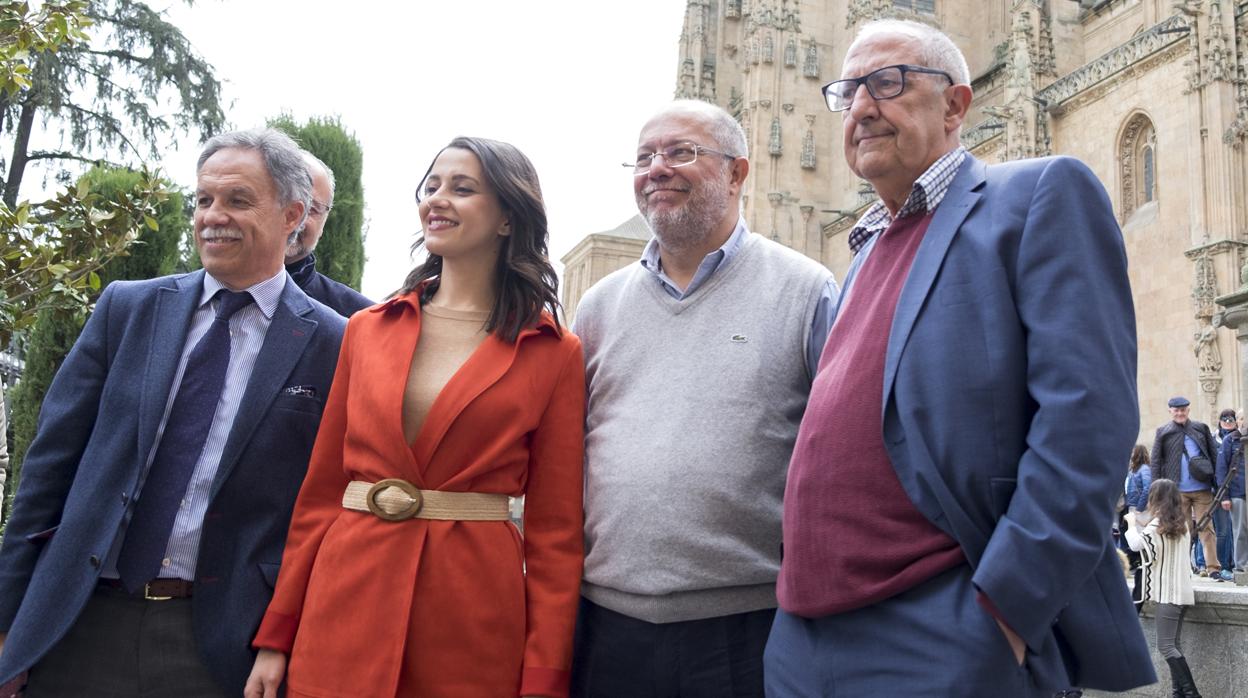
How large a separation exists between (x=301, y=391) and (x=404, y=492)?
586 mm

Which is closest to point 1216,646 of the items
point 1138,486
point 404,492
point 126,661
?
point 404,492

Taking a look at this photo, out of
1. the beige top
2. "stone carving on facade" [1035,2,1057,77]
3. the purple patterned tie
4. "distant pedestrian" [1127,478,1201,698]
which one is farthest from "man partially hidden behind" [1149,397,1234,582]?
"stone carving on facade" [1035,2,1057,77]

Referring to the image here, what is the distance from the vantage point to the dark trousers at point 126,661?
2711 mm

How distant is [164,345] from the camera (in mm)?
2988

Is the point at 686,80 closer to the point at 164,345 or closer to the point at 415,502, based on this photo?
the point at 164,345

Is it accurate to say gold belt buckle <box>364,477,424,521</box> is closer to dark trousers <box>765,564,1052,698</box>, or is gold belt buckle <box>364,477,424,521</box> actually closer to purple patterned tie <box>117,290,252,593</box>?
purple patterned tie <box>117,290,252,593</box>

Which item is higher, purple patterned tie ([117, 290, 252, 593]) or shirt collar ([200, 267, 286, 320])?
shirt collar ([200, 267, 286, 320])

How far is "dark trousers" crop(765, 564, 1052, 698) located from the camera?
1.98 m

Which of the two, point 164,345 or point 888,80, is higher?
point 888,80

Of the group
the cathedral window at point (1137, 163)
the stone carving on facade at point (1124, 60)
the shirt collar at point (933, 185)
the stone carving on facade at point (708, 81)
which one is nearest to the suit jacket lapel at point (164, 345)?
the shirt collar at point (933, 185)

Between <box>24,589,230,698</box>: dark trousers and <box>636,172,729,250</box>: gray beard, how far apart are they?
1702 mm

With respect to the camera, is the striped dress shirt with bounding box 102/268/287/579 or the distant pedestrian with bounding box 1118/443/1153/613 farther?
the distant pedestrian with bounding box 1118/443/1153/613

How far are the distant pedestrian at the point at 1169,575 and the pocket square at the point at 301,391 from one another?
18.9 ft

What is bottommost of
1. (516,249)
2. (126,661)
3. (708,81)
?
(126,661)
